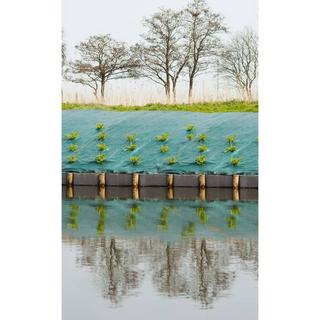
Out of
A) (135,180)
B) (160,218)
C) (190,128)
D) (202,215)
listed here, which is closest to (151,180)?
(135,180)

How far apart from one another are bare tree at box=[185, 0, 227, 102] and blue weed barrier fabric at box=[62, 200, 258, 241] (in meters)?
4.06

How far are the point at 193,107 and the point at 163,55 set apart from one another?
111cm

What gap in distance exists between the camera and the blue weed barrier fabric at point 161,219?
23.4ft

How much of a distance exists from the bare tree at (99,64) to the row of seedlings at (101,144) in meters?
0.63

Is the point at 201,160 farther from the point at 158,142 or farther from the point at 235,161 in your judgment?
the point at 158,142

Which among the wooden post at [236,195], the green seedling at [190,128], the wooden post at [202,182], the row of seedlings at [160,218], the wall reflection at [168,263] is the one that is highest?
the green seedling at [190,128]

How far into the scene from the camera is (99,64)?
43.5 feet

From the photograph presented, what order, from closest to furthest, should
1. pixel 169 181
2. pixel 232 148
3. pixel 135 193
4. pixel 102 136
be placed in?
pixel 135 193 → pixel 169 181 → pixel 232 148 → pixel 102 136

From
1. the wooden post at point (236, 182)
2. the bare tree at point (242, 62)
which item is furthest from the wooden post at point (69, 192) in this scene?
the bare tree at point (242, 62)

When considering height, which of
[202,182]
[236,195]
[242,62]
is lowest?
[236,195]

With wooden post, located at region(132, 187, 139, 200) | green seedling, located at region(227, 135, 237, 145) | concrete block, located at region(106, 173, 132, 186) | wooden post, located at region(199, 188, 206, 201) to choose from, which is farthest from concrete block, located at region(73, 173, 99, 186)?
green seedling, located at region(227, 135, 237, 145)

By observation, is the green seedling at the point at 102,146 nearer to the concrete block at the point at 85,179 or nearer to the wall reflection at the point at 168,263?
the concrete block at the point at 85,179
